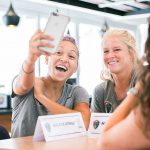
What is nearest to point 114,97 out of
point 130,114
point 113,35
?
point 113,35

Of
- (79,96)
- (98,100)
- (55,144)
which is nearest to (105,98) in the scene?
(98,100)

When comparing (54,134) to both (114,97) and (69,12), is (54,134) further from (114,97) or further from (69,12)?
(69,12)

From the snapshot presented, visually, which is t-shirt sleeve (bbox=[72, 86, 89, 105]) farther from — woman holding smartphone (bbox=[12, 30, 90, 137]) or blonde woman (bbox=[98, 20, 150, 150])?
blonde woman (bbox=[98, 20, 150, 150])

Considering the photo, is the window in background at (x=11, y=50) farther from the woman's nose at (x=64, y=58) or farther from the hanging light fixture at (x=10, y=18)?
the woman's nose at (x=64, y=58)

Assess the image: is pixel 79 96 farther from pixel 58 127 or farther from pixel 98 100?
pixel 58 127

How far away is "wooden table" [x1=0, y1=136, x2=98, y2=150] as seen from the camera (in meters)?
1.53

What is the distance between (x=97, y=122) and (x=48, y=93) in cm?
41

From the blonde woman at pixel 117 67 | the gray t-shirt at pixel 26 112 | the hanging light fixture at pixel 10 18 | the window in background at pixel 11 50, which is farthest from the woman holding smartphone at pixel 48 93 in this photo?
the window in background at pixel 11 50

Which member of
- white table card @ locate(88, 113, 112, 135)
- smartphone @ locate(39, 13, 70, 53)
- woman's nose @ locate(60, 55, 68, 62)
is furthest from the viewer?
woman's nose @ locate(60, 55, 68, 62)

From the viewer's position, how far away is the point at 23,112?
203cm

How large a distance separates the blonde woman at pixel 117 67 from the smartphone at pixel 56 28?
0.57 meters

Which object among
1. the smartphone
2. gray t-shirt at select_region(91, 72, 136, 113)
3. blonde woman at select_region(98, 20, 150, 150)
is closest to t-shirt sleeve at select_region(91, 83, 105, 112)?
gray t-shirt at select_region(91, 72, 136, 113)

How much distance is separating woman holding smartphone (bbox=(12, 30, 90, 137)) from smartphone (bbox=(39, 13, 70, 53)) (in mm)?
203

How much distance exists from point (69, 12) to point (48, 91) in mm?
6005
